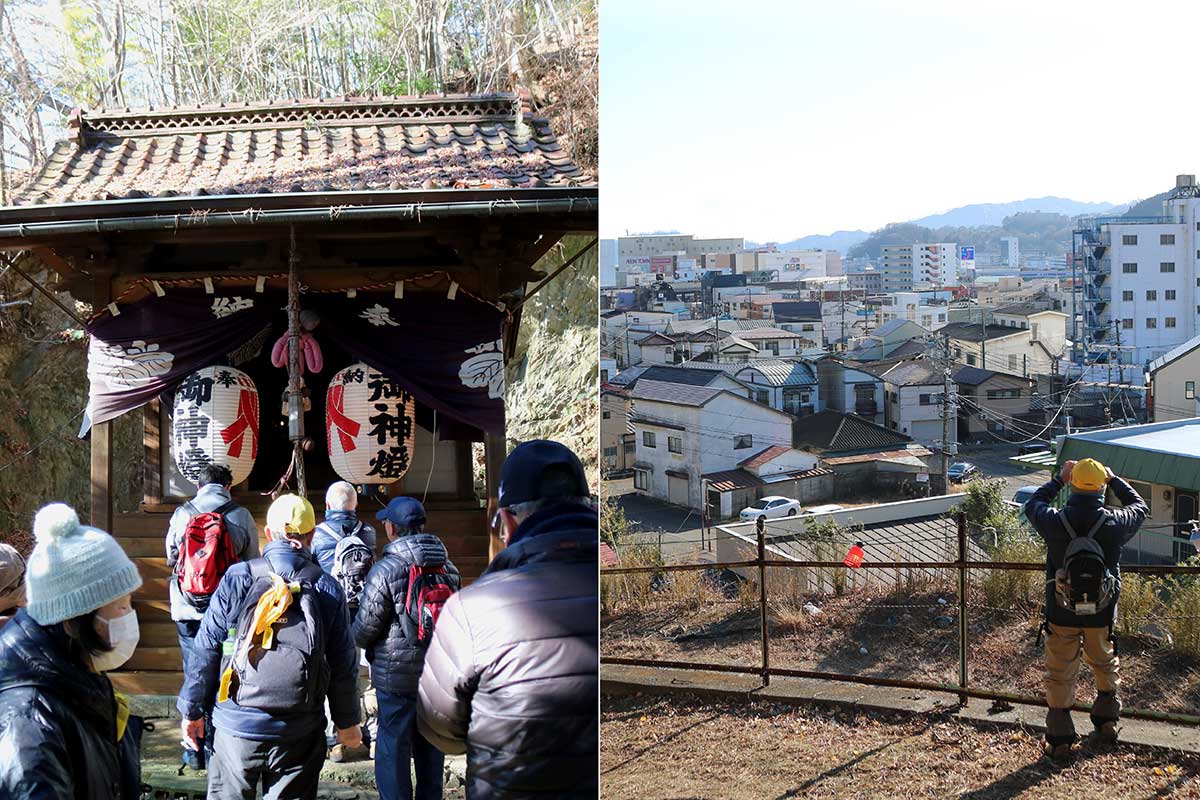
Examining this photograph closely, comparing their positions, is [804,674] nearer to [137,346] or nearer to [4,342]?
[137,346]

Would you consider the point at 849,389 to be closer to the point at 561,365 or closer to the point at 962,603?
the point at 962,603

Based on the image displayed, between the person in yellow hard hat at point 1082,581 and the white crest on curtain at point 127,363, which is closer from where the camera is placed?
the person in yellow hard hat at point 1082,581

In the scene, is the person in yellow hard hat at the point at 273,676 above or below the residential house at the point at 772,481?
below

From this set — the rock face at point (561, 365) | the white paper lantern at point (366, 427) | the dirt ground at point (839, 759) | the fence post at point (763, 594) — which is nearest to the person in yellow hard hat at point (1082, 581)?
the dirt ground at point (839, 759)

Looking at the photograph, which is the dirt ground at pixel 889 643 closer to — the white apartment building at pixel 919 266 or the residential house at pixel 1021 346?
the residential house at pixel 1021 346

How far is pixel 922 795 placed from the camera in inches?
120

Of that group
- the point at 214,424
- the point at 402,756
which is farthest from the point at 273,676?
the point at 214,424

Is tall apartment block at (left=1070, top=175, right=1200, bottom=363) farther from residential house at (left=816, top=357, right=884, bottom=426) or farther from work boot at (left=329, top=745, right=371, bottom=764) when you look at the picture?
work boot at (left=329, top=745, right=371, bottom=764)

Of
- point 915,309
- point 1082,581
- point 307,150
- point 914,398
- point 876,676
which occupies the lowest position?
point 876,676

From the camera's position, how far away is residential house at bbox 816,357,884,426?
10.1 ft

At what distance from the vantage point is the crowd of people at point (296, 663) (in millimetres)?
1875

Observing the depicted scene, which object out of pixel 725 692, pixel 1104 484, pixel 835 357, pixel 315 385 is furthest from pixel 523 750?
pixel 315 385

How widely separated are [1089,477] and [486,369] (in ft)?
7.52

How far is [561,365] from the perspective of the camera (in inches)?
182
